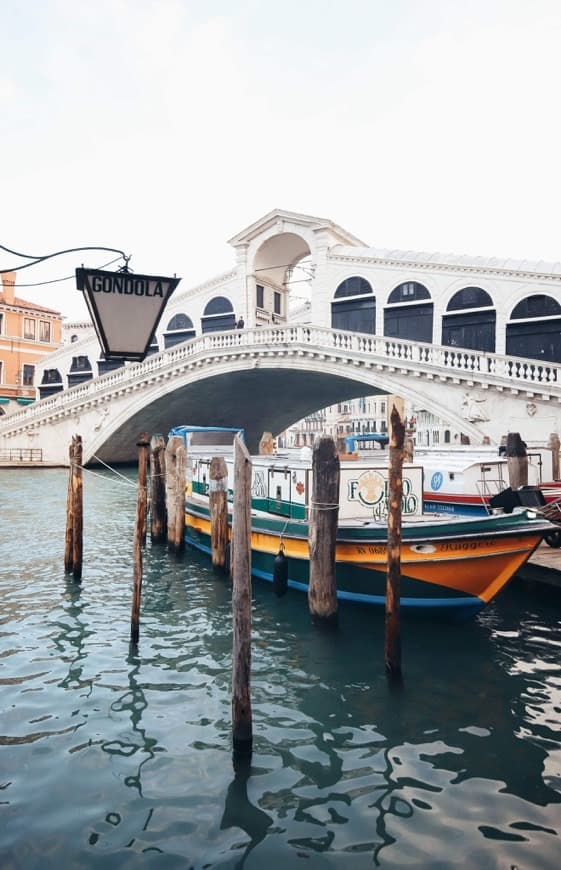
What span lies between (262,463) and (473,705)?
17.8 feet

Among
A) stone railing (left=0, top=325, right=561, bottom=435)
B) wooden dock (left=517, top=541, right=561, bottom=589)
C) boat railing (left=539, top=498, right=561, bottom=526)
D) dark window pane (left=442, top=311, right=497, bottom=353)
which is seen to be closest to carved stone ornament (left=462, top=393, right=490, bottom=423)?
stone railing (left=0, top=325, right=561, bottom=435)

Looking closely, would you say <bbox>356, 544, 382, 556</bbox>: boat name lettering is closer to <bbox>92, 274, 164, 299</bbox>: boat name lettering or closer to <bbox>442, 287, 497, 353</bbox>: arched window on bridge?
<bbox>92, 274, 164, 299</bbox>: boat name lettering

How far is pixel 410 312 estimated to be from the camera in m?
23.2

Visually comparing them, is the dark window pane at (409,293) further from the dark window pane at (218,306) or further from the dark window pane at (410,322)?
the dark window pane at (218,306)

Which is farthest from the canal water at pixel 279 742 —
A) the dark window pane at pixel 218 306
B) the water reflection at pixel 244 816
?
the dark window pane at pixel 218 306

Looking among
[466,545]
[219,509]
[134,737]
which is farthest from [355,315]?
[134,737]

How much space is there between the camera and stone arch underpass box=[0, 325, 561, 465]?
17.6 metres

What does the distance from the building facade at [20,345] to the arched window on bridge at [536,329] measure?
27044 mm

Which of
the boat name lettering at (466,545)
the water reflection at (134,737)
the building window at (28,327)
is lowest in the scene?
the water reflection at (134,737)

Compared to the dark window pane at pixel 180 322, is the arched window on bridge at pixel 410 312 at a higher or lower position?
lower

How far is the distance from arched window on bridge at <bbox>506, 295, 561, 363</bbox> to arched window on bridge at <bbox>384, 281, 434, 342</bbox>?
119 inches

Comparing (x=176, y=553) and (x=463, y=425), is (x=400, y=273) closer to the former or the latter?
(x=463, y=425)

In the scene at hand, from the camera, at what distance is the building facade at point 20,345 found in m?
35.5

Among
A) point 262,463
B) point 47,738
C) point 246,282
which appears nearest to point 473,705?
point 47,738
